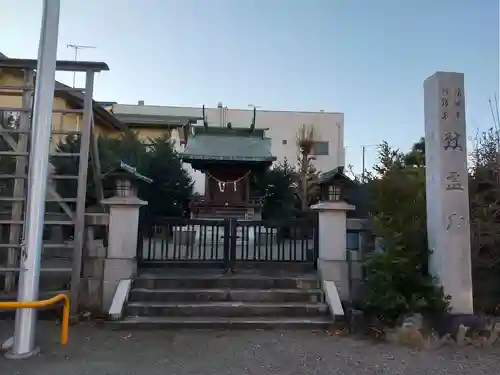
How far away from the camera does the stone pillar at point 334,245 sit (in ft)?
19.7

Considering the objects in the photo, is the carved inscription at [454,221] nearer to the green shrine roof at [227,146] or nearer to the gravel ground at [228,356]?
the gravel ground at [228,356]

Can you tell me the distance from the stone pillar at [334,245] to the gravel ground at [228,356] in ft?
3.87

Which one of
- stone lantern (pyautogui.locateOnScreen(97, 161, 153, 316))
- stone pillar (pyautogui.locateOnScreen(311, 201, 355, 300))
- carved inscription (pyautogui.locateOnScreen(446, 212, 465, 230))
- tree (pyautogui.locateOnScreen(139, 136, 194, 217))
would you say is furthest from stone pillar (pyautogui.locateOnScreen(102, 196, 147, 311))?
tree (pyautogui.locateOnScreen(139, 136, 194, 217))

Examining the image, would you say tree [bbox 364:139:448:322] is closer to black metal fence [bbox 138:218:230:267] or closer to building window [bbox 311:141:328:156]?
black metal fence [bbox 138:218:230:267]

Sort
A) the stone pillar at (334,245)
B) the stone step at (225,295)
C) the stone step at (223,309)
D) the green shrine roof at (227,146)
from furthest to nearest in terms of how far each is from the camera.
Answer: the green shrine roof at (227,146)
the stone pillar at (334,245)
the stone step at (225,295)
the stone step at (223,309)

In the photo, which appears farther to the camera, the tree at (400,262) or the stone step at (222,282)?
the stone step at (222,282)

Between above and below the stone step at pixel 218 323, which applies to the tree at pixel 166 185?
above

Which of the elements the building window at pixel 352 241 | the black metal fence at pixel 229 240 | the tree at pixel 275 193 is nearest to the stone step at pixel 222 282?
the black metal fence at pixel 229 240

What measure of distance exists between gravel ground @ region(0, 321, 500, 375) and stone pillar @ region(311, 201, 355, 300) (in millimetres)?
1181

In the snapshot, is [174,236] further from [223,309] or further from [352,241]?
[352,241]

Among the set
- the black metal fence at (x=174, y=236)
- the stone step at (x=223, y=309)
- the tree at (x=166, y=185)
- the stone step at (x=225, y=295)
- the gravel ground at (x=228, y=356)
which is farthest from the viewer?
the tree at (x=166, y=185)

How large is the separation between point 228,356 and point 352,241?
3121 mm

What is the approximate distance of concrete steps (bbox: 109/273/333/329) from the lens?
518cm

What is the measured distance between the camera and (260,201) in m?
14.0
